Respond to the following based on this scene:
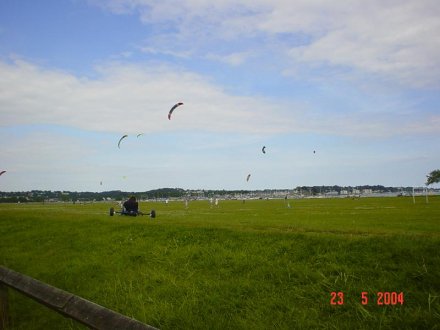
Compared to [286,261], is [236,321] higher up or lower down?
lower down

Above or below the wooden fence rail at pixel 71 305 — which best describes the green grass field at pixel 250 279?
below

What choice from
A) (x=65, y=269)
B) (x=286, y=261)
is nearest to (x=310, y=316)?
(x=286, y=261)

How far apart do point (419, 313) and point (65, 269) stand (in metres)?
11.5

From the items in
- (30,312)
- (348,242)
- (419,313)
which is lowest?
(30,312)

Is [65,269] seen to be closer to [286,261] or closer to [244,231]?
[244,231]

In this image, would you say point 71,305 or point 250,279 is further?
point 250,279

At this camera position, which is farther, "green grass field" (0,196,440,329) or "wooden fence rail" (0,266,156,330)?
"green grass field" (0,196,440,329)

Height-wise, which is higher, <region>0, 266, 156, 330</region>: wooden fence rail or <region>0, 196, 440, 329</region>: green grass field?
<region>0, 266, 156, 330</region>: wooden fence rail

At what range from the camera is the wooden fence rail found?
Answer: 14.0 ft

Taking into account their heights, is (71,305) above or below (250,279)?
above

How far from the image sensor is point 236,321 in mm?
8359

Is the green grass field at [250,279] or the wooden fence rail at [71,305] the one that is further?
the green grass field at [250,279]

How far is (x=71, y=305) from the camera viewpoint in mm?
5203

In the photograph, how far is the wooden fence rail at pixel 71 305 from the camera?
426 centimetres
